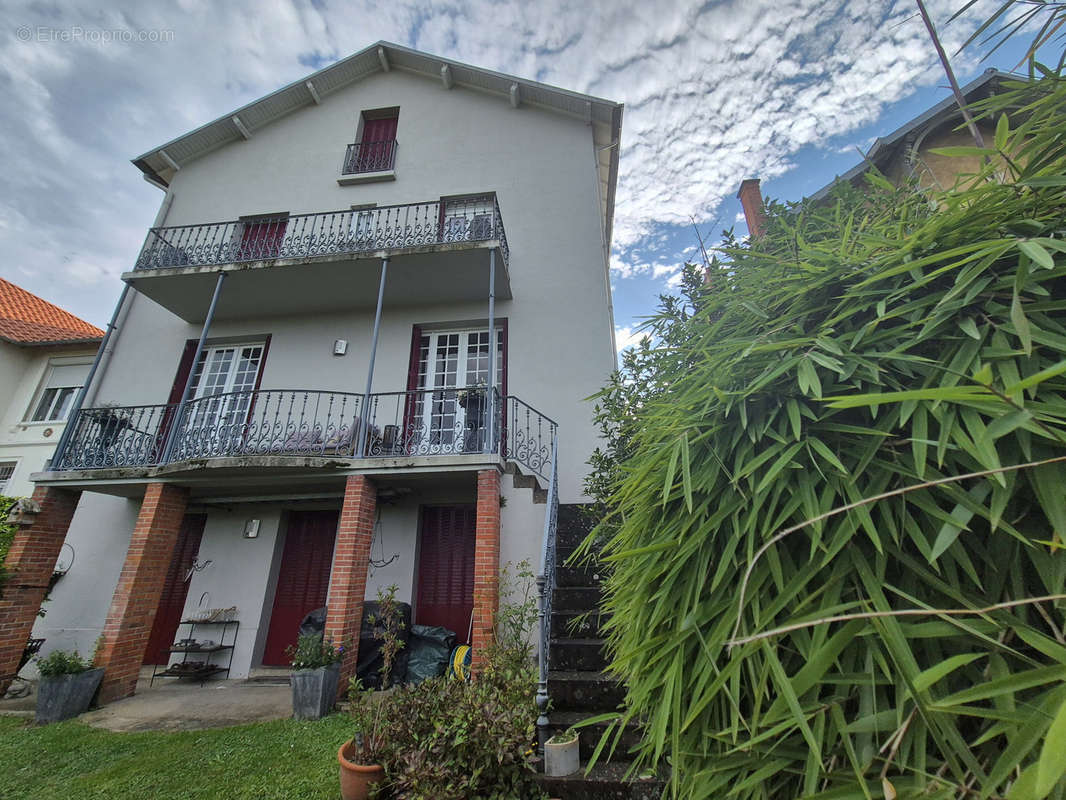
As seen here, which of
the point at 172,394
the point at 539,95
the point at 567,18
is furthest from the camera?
the point at 539,95

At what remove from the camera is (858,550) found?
83 cm

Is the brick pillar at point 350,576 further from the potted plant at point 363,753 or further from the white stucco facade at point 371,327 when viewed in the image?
the potted plant at point 363,753

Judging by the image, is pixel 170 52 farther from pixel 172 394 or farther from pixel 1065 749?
pixel 1065 749

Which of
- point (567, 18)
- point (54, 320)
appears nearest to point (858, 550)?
point (567, 18)

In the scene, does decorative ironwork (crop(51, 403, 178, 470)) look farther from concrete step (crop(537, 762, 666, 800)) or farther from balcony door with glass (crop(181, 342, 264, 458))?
concrete step (crop(537, 762, 666, 800))

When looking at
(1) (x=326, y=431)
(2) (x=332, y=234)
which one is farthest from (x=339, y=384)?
(2) (x=332, y=234)

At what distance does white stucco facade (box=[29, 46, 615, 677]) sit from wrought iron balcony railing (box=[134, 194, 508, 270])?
0.36 metres

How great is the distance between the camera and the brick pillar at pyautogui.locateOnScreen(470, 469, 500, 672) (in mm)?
4250

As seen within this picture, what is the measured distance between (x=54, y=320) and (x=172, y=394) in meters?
7.55

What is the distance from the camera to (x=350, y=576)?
457 centimetres

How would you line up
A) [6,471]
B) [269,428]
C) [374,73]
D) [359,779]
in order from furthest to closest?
[374,73]
[6,471]
[269,428]
[359,779]

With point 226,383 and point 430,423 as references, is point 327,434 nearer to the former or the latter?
point 430,423

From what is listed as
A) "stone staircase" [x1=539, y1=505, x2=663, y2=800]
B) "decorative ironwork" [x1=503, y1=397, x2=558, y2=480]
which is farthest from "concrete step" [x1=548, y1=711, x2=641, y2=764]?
"decorative ironwork" [x1=503, y1=397, x2=558, y2=480]

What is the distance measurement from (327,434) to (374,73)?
900 centimetres
